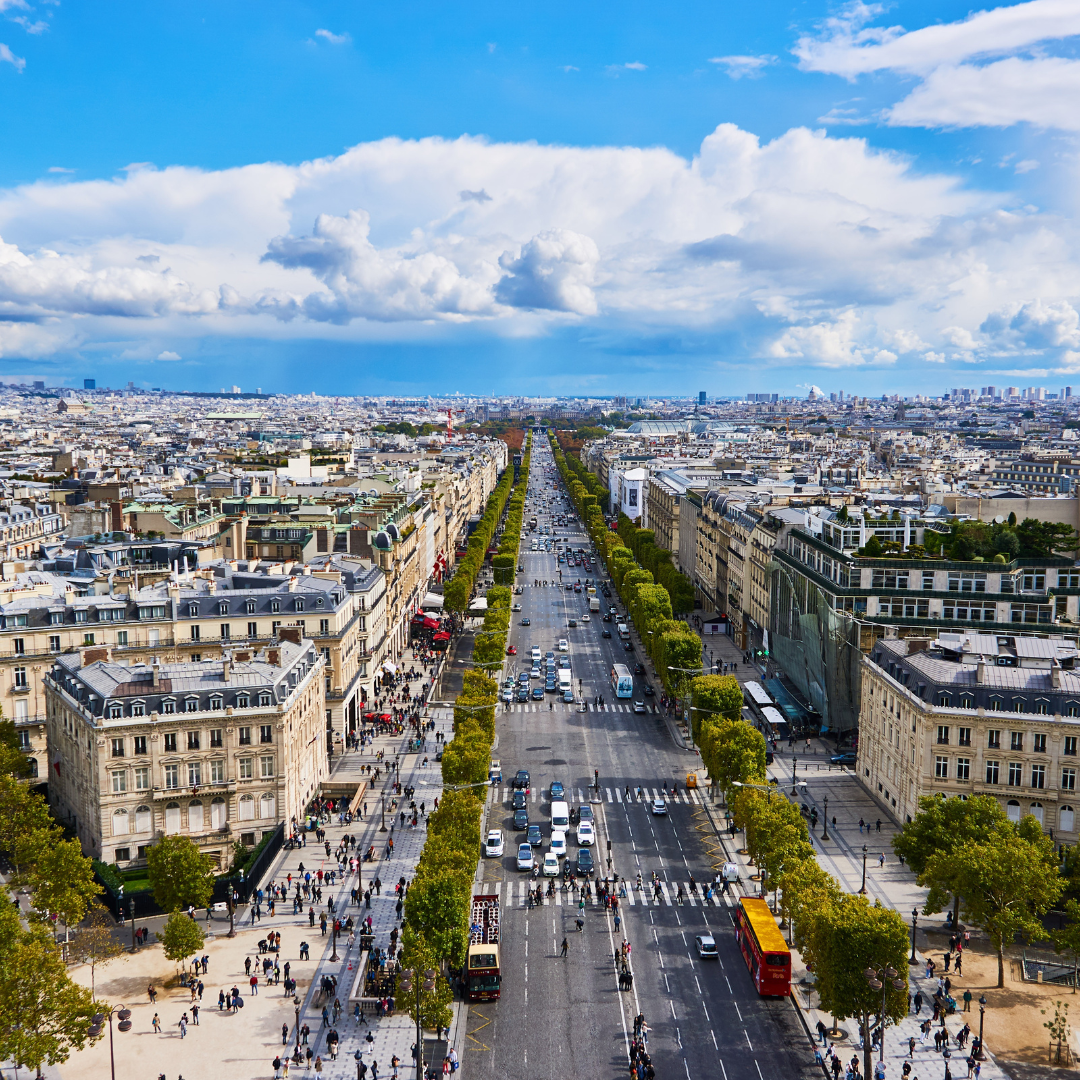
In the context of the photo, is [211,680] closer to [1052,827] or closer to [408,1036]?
[408,1036]

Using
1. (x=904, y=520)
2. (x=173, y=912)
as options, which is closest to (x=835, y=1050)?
(x=173, y=912)

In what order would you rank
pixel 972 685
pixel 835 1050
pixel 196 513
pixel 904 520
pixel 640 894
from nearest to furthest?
pixel 835 1050 → pixel 640 894 → pixel 972 685 → pixel 904 520 → pixel 196 513

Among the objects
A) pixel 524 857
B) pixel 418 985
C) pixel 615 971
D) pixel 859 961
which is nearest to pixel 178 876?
pixel 418 985

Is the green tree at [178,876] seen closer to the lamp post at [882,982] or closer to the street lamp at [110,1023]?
the street lamp at [110,1023]

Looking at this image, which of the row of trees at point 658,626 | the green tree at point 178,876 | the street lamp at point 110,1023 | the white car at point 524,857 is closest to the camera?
the street lamp at point 110,1023

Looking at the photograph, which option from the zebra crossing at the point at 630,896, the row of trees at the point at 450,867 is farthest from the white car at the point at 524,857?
the row of trees at the point at 450,867

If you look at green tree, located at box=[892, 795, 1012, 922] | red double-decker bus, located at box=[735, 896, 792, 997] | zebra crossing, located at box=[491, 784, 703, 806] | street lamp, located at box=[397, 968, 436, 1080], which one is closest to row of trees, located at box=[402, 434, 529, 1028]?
street lamp, located at box=[397, 968, 436, 1080]
